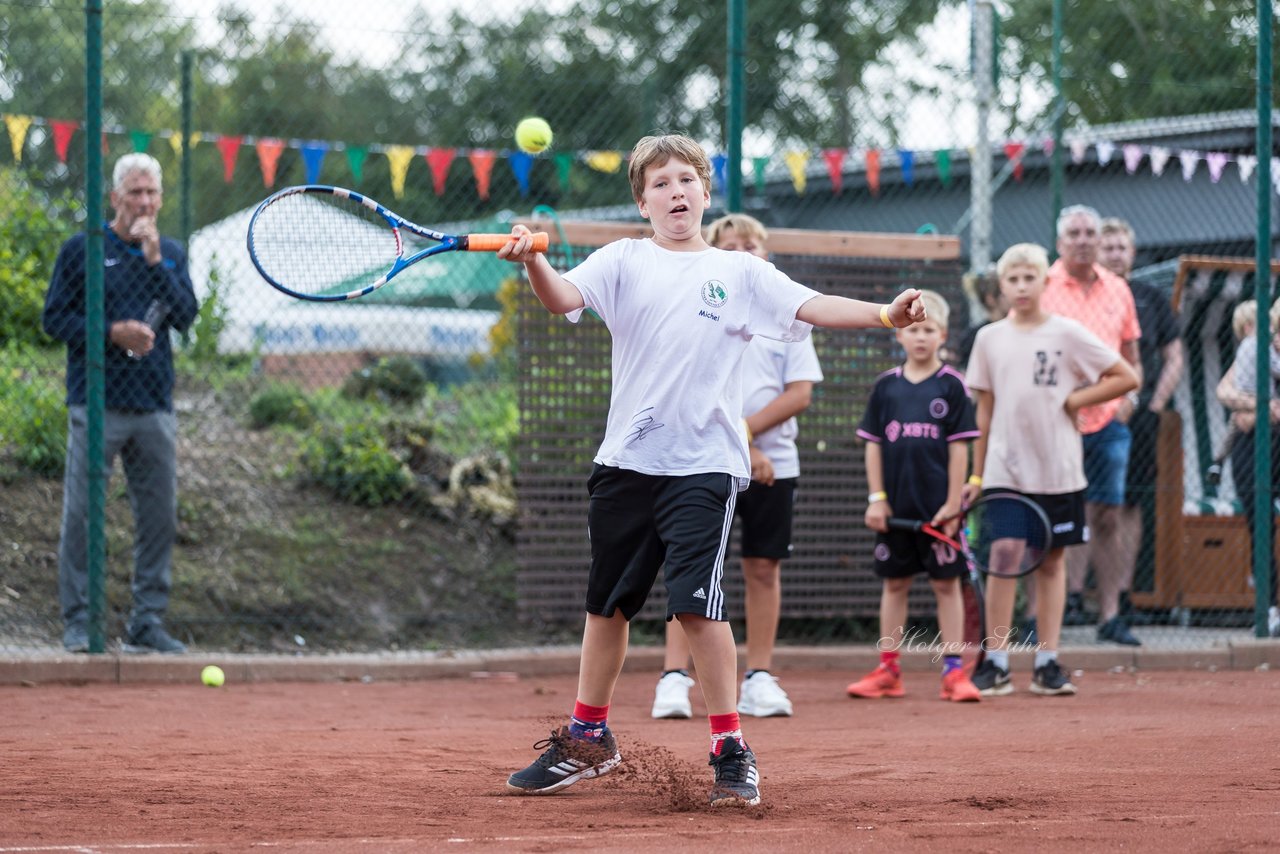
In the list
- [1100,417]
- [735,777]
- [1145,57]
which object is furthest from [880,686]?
[1145,57]

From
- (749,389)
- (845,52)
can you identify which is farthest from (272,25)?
(845,52)

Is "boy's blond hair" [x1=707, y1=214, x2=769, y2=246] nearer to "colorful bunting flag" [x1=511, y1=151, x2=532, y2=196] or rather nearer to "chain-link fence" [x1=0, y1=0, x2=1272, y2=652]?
"chain-link fence" [x1=0, y1=0, x2=1272, y2=652]

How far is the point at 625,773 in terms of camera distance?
4184mm

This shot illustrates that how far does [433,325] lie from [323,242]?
24.9 feet

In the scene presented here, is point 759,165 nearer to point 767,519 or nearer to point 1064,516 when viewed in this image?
point 1064,516

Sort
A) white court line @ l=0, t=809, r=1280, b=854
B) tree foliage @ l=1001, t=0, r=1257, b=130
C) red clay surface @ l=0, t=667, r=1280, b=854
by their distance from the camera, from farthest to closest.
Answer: tree foliage @ l=1001, t=0, r=1257, b=130
red clay surface @ l=0, t=667, r=1280, b=854
white court line @ l=0, t=809, r=1280, b=854

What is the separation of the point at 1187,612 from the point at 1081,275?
2.21 meters

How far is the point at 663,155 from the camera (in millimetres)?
4102

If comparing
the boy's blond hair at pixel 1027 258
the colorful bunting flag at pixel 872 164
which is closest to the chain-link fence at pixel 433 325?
the colorful bunting flag at pixel 872 164

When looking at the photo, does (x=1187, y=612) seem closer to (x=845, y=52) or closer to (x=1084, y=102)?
(x=1084, y=102)

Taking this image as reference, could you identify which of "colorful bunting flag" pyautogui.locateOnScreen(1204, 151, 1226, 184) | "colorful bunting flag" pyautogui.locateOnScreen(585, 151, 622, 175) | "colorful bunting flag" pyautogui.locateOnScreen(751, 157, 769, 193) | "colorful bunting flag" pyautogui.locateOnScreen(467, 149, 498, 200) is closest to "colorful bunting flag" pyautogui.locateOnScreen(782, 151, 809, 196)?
"colorful bunting flag" pyautogui.locateOnScreen(751, 157, 769, 193)

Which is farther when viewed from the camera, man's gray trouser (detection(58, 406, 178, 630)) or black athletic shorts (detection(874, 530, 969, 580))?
man's gray trouser (detection(58, 406, 178, 630))

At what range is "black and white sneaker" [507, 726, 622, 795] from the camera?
157 inches

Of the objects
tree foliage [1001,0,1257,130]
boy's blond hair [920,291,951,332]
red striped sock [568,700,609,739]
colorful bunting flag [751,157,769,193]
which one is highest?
tree foliage [1001,0,1257,130]
